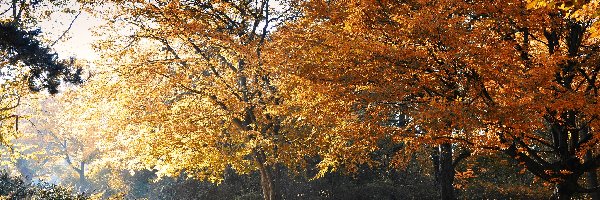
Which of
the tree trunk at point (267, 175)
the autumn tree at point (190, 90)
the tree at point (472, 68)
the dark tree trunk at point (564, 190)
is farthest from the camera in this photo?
the tree trunk at point (267, 175)

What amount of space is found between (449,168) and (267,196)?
6.28m

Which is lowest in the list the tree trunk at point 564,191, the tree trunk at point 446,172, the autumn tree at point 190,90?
the tree trunk at point 564,191

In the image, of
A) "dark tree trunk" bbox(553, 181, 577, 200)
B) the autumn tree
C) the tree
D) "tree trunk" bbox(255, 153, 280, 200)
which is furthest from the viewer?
"tree trunk" bbox(255, 153, 280, 200)

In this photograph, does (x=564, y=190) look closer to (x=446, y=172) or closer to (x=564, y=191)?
(x=564, y=191)

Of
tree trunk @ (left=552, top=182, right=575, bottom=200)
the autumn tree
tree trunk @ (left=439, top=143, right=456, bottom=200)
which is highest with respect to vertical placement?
the autumn tree

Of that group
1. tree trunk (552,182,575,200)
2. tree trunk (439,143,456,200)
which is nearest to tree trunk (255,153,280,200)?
tree trunk (439,143,456,200)

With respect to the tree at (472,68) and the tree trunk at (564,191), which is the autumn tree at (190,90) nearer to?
the tree at (472,68)

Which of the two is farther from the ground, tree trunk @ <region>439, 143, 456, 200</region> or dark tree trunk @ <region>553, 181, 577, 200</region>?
tree trunk @ <region>439, 143, 456, 200</region>

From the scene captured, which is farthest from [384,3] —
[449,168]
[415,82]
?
[449,168]

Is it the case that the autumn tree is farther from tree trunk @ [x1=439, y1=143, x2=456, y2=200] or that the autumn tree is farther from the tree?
tree trunk @ [x1=439, y1=143, x2=456, y2=200]

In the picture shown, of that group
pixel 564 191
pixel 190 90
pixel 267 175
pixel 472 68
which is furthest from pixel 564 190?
pixel 190 90

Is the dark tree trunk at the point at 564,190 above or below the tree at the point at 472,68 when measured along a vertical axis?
below

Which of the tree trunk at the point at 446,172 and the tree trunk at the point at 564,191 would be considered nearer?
the tree trunk at the point at 564,191

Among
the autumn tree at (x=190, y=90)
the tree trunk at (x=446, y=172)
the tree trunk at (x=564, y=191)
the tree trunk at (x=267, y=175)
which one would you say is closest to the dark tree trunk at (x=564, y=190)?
the tree trunk at (x=564, y=191)
